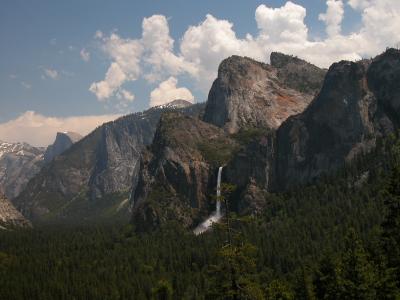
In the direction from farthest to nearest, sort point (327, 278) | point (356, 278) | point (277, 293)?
1. point (277, 293)
2. point (327, 278)
3. point (356, 278)

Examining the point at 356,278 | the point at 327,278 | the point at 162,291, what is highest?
the point at 356,278

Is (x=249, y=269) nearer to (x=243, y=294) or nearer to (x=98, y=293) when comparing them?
(x=243, y=294)

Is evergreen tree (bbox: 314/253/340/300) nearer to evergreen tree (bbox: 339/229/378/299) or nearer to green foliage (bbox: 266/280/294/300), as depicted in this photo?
evergreen tree (bbox: 339/229/378/299)

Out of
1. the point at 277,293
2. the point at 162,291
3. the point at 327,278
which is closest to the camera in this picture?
the point at 327,278

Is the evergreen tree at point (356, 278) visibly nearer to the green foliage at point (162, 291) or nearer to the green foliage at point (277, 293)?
the green foliage at point (277, 293)

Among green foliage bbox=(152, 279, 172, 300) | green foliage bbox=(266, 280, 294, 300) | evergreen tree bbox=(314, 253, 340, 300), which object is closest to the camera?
evergreen tree bbox=(314, 253, 340, 300)

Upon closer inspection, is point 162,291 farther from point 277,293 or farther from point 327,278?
point 327,278

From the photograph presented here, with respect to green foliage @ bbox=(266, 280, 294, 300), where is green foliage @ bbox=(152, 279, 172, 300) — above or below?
below

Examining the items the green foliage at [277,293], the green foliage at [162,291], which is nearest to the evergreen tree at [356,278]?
the green foliage at [277,293]

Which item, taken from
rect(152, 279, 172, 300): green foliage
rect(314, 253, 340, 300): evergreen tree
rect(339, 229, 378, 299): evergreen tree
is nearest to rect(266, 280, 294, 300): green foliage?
rect(314, 253, 340, 300): evergreen tree

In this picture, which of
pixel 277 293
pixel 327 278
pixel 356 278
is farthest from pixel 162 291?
pixel 356 278

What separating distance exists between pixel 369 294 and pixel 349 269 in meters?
3.43

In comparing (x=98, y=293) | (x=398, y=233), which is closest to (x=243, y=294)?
(x=398, y=233)

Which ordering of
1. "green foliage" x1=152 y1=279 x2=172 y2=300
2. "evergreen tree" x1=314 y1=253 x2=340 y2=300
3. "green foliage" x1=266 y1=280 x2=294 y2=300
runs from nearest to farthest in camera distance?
"evergreen tree" x1=314 y1=253 x2=340 y2=300 → "green foliage" x1=266 y1=280 x2=294 y2=300 → "green foliage" x1=152 y1=279 x2=172 y2=300
